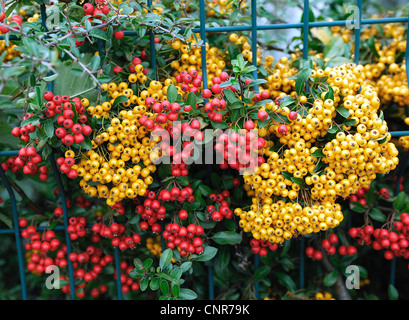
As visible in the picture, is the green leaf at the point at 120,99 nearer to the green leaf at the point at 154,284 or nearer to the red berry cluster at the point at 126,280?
the green leaf at the point at 154,284

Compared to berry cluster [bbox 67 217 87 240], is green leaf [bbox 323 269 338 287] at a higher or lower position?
lower

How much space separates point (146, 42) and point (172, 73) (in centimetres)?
21

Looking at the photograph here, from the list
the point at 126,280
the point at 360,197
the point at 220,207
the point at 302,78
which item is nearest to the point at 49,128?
the point at 220,207

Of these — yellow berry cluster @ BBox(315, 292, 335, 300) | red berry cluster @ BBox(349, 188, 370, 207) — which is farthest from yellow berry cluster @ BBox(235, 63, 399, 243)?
yellow berry cluster @ BBox(315, 292, 335, 300)

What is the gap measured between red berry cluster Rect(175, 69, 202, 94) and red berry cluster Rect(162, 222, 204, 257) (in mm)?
659

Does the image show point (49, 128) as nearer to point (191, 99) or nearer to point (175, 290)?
point (191, 99)

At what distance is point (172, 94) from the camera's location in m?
1.66

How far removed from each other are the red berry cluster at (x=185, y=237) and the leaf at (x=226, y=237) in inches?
3.8

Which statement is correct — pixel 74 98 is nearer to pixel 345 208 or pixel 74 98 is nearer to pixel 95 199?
pixel 95 199

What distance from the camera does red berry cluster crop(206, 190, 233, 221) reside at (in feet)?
6.06

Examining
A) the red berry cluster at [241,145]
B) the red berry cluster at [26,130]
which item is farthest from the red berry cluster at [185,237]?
the red berry cluster at [26,130]

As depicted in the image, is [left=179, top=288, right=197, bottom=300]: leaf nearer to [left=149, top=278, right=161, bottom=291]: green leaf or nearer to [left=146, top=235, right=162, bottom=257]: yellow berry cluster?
[left=149, top=278, right=161, bottom=291]: green leaf

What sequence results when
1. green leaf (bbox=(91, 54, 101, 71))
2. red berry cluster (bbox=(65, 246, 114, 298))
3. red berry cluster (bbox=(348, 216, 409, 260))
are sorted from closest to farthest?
green leaf (bbox=(91, 54, 101, 71)) → red berry cluster (bbox=(348, 216, 409, 260)) → red berry cluster (bbox=(65, 246, 114, 298))

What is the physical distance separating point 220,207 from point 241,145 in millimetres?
389
